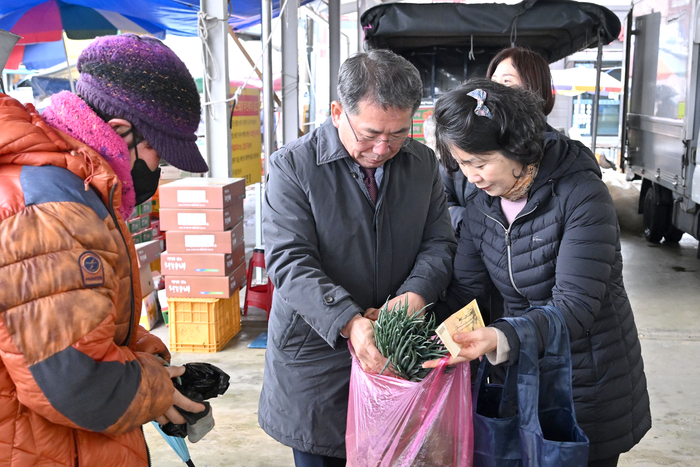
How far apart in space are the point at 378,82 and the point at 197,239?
2.91 m

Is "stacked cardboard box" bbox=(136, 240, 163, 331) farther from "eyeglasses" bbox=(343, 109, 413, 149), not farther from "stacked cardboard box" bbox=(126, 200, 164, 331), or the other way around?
"eyeglasses" bbox=(343, 109, 413, 149)

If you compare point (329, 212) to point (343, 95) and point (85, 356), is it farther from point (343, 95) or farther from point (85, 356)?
point (85, 356)

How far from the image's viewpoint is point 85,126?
1221mm

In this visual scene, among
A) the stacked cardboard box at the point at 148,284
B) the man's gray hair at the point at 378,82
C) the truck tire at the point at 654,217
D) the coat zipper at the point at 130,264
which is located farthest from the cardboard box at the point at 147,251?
the truck tire at the point at 654,217

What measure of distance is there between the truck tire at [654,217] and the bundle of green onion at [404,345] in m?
6.95

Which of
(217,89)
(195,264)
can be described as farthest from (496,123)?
(217,89)

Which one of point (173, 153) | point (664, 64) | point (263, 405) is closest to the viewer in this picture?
point (173, 153)

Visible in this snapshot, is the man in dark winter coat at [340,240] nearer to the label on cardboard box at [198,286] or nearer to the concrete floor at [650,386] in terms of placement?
the concrete floor at [650,386]

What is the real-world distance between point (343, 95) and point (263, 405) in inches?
38.3

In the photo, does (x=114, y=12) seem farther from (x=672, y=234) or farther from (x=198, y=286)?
(x=672, y=234)

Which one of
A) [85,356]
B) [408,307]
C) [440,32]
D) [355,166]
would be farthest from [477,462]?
[440,32]

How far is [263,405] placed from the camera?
1.92 m

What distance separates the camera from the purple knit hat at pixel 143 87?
4.05 ft

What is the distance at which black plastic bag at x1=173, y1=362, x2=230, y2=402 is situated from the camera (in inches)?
60.6
